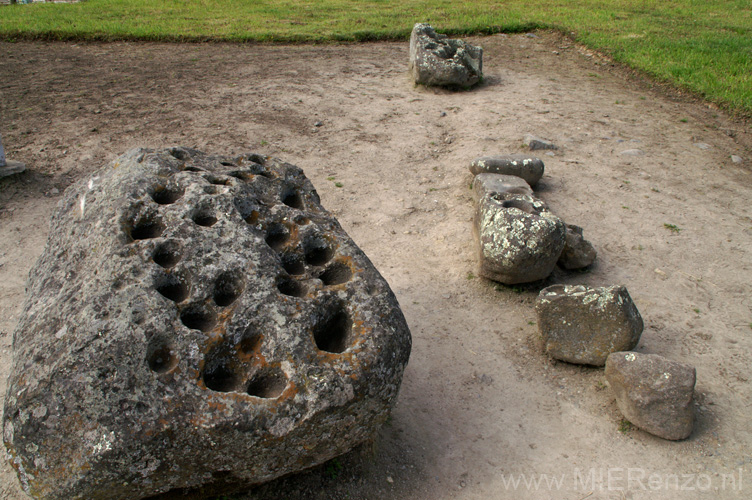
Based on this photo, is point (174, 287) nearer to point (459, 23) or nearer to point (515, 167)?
point (515, 167)

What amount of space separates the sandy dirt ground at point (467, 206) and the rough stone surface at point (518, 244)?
297 mm

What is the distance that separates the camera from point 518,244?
5.10 m

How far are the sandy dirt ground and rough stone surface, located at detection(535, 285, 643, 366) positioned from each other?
19 cm

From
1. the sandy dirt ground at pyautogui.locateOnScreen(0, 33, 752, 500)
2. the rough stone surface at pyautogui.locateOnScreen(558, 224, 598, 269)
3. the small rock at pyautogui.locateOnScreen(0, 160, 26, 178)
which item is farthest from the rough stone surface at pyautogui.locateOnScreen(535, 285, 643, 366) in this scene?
the small rock at pyautogui.locateOnScreen(0, 160, 26, 178)

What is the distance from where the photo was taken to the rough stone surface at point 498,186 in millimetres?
5965

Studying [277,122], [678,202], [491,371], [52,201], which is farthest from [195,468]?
[277,122]

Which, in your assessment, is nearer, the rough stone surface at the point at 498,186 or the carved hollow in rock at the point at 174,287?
the carved hollow in rock at the point at 174,287

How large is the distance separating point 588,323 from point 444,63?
7275 millimetres

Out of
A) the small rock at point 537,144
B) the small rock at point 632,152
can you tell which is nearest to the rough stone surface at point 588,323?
the small rock at point 537,144

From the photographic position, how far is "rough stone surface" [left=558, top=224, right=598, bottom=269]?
18.3 feet

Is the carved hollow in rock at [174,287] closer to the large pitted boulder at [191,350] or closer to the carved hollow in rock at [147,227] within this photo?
the large pitted boulder at [191,350]

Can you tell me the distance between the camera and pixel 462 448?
386cm

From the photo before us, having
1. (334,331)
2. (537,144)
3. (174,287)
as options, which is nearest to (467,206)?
(537,144)

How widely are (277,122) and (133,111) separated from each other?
2.34m
